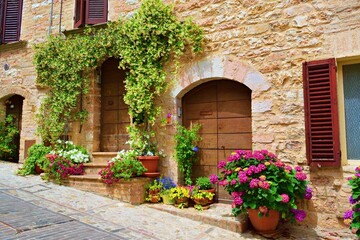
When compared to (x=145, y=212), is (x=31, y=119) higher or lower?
higher

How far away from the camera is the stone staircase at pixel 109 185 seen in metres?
4.85

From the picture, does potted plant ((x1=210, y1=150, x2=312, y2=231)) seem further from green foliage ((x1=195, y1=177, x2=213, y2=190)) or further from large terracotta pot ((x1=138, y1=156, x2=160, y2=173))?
large terracotta pot ((x1=138, y1=156, x2=160, y2=173))

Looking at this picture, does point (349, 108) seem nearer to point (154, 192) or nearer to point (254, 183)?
point (254, 183)

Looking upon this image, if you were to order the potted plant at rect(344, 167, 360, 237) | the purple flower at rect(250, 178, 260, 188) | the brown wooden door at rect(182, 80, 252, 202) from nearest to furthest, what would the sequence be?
the potted plant at rect(344, 167, 360, 237) → the purple flower at rect(250, 178, 260, 188) → the brown wooden door at rect(182, 80, 252, 202)

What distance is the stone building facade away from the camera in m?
3.87

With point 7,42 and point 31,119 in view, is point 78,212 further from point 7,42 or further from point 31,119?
point 7,42

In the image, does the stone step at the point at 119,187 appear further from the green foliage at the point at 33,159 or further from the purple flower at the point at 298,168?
the purple flower at the point at 298,168

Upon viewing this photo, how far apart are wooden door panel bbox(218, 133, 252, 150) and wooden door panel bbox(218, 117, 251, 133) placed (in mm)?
70

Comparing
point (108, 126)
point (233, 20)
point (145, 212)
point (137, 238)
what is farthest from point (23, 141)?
point (233, 20)

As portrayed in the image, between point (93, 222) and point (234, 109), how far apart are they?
282cm

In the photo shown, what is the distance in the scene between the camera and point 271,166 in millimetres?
3623

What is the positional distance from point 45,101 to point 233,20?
15.3 ft

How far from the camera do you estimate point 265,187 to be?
3.38 metres

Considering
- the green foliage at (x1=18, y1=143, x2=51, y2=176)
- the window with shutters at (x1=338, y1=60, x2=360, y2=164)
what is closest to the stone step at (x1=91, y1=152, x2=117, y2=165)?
the green foliage at (x1=18, y1=143, x2=51, y2=176)
